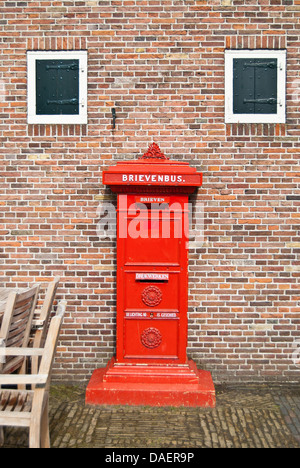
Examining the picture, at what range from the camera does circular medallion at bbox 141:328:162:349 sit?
436 cm

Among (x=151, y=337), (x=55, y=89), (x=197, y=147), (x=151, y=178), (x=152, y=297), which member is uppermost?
(x=55, y=89)

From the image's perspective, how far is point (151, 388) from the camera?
4.30 metres

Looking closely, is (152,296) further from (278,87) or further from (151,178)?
(278,87)

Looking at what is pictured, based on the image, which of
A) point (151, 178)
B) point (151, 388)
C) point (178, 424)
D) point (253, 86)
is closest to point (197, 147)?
point (253, 86)

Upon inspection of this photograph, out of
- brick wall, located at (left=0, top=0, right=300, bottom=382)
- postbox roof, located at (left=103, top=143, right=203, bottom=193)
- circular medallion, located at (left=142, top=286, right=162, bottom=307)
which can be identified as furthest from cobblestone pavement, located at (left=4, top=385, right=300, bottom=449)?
postbox roof, located at (left=103, top=143, right=203, bottom=193)

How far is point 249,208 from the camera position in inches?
195

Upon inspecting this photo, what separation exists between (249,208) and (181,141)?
1087 millimetres

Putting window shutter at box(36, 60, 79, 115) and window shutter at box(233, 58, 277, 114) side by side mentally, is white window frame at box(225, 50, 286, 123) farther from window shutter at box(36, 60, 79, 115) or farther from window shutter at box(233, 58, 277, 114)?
window shutter at box(36, 60, 79, 115)

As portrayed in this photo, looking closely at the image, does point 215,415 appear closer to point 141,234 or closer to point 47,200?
point 141,234

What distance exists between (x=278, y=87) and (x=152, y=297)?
2787 mm
